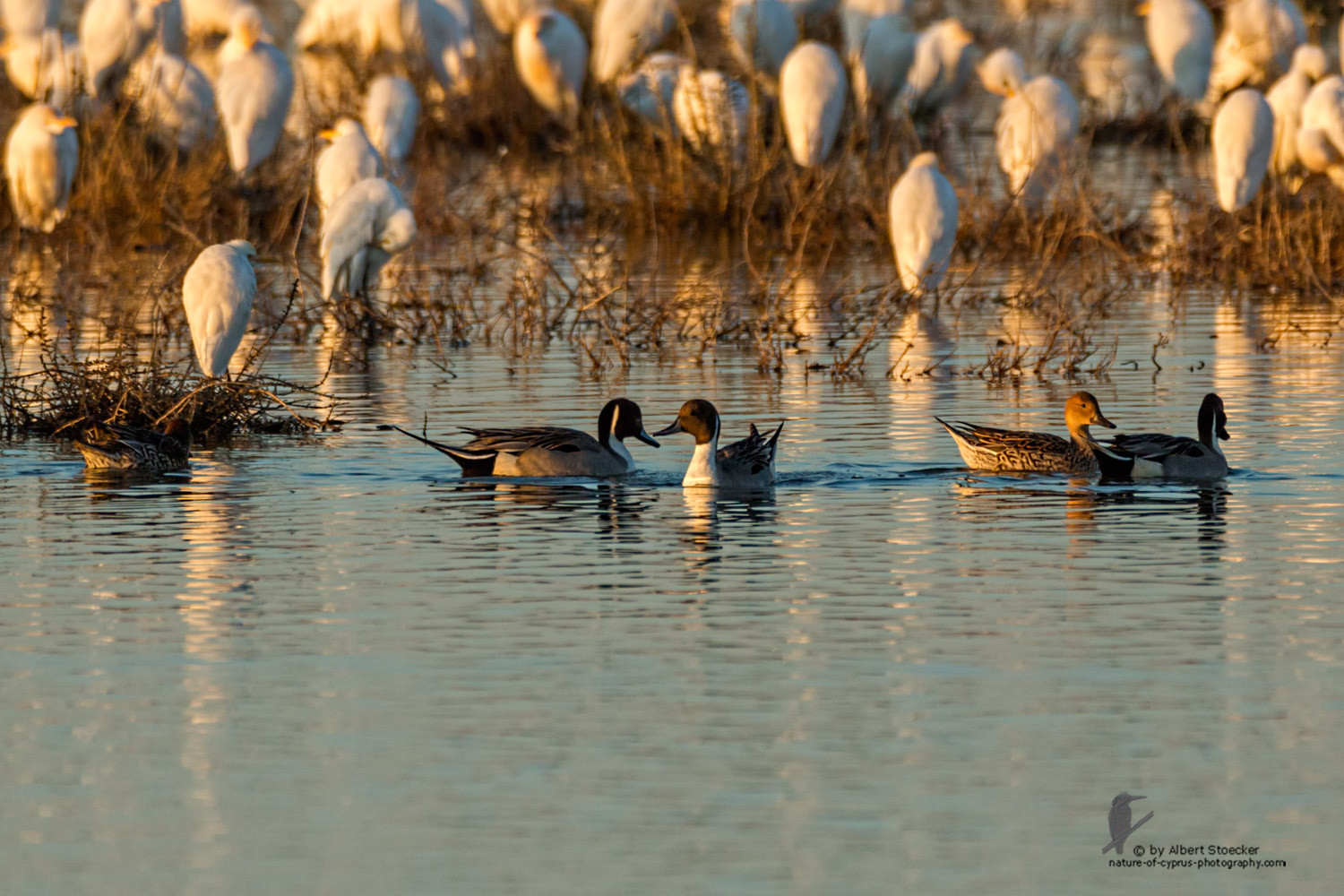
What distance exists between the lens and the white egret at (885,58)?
26547 millimetres

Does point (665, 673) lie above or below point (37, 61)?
below

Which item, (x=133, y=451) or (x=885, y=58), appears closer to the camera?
(x=133, y=451)

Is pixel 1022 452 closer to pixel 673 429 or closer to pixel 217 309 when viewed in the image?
pixel 673 429

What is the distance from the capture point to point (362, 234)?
52.5 ft

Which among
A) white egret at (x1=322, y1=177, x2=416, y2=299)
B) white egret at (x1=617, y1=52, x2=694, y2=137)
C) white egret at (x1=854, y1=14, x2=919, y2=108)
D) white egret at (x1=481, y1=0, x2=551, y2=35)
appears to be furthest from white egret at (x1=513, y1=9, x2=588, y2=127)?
white egret at (x1=322, y1=177, x2=416, y2=299)

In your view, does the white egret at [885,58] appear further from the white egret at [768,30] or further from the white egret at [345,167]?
the white egret at [345,167]

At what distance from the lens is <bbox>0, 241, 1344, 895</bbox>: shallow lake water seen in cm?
509

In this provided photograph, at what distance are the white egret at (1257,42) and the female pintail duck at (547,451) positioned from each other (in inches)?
765

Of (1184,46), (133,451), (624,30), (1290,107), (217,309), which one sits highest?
(624,30)

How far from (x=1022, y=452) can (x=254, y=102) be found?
13.3 m

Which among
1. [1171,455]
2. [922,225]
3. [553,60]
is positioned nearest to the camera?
[1171,455]

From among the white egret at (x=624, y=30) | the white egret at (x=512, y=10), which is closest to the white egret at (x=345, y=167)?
the white egret at (x=624, y=30)

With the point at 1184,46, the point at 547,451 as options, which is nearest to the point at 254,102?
the point at 1184,46

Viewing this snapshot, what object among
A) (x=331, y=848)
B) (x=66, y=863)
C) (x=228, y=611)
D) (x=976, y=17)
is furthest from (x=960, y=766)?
(x=976, y=17)
